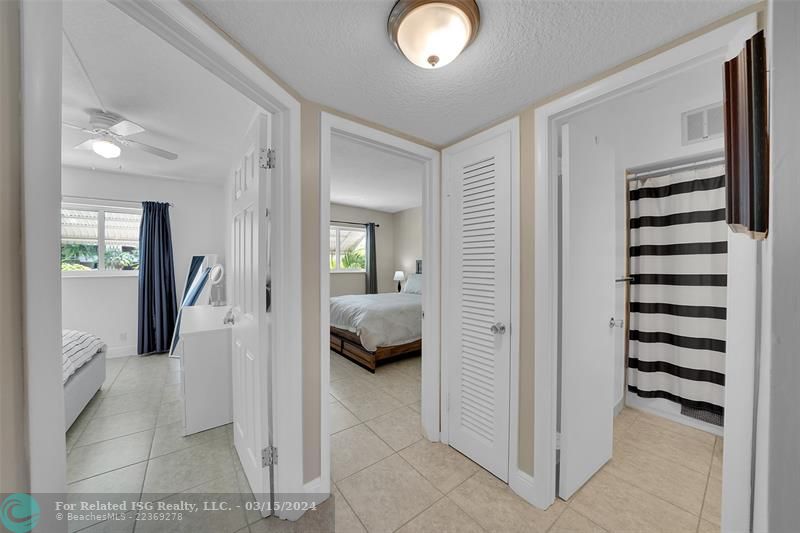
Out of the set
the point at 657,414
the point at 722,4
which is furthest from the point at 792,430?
the point at 657,414

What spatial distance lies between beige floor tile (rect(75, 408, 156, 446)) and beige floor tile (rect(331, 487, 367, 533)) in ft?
5.65

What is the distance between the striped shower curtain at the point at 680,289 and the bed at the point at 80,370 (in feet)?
14.3

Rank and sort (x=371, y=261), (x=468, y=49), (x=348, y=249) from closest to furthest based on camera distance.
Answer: (x=468, y=49) → (x=371, y=261) → (x=348, y=249)

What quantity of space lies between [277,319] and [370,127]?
1.27 m

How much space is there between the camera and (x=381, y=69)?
1.31m

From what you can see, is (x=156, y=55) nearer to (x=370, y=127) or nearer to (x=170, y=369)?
(x=370, y=127)

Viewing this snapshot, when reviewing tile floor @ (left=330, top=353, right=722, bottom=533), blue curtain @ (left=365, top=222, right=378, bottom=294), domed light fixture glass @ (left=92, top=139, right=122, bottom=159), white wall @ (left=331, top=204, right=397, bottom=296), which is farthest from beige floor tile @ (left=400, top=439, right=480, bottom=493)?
blue curtain @ (left=365, top=222, right=378, bottom=294)

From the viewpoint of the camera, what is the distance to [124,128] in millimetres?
2133

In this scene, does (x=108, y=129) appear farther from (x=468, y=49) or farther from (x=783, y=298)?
(x=783, y=298)

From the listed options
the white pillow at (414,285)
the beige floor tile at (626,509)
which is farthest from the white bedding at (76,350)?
the white pillow at (414,285)

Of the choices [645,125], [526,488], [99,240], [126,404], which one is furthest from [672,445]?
[99,240]

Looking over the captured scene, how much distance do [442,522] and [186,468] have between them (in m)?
1.59

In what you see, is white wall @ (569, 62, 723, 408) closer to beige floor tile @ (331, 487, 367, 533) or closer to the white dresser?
beige floor tile @ (331, 487, 367, 533)

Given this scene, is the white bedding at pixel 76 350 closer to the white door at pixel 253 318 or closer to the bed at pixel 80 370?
the bed at pixel 80 370
